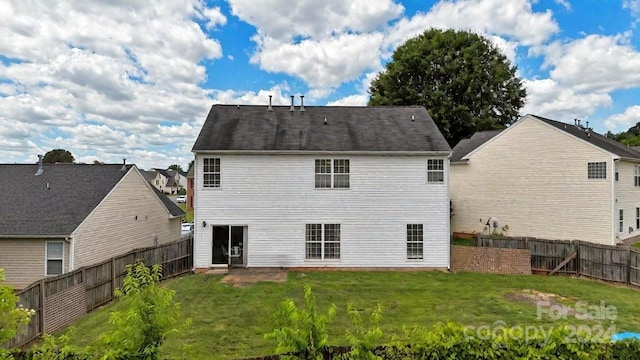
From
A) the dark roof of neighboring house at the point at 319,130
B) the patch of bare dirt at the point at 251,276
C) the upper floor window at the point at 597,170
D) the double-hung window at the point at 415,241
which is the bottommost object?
the patch of bare dirt at the point at 251,276

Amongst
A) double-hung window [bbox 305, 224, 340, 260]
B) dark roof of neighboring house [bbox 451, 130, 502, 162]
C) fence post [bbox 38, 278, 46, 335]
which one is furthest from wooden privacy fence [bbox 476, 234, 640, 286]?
fence post [bbox 38, 278, 46, 335]

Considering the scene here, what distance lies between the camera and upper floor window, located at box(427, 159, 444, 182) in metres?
15.6

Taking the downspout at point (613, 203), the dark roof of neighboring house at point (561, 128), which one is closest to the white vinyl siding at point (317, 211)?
the downspout at point (613, 203)

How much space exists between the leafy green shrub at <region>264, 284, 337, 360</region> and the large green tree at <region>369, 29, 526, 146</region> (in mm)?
30566

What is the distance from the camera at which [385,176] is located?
15.6 meters

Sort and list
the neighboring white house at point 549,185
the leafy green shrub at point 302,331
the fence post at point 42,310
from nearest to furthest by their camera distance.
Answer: the leafy green shrub at point 302,331
the fence post at point 42,310
the neighboring white house at point 549,185

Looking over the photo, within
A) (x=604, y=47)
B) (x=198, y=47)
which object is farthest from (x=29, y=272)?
(x=604, y=47)

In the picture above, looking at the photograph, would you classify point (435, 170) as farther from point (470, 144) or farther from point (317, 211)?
point (470, 144)

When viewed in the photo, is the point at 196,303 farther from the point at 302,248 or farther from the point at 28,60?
the point at 28,60

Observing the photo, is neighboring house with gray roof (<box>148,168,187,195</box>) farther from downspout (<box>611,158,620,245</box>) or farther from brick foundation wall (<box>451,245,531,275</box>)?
downspout (<box>611,158,620,245</box>)

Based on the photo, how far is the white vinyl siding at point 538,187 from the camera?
18.3m

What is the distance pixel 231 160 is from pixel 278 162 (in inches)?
82.3

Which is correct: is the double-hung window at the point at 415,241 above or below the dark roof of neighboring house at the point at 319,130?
→ below

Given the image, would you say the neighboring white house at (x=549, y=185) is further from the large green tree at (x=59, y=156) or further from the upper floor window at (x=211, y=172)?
the large green tree at (x=59, y=156)
